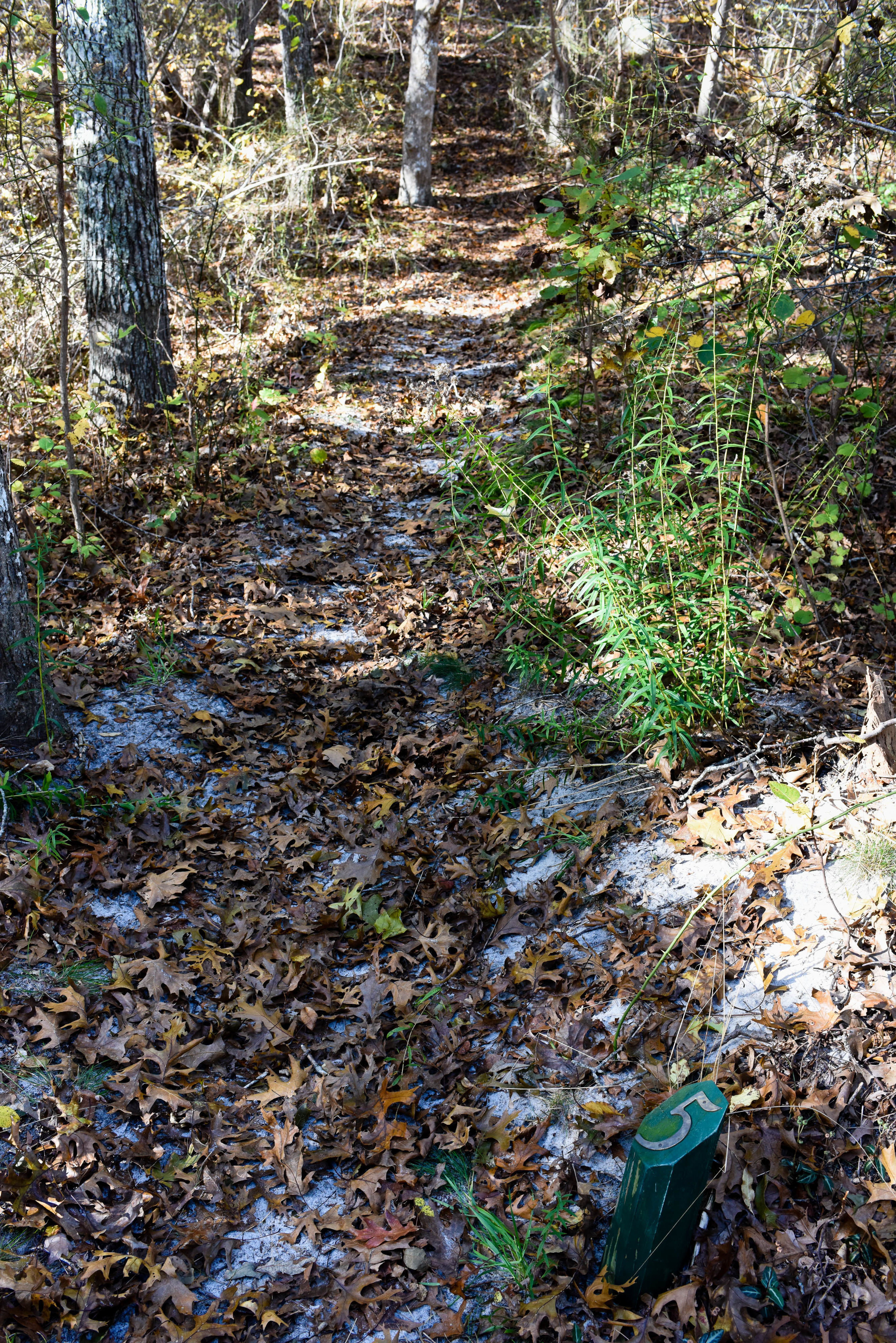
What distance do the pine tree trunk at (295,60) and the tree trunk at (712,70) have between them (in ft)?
15.0

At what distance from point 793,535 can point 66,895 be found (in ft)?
13.6

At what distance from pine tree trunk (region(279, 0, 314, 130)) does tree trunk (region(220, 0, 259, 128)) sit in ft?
1.82

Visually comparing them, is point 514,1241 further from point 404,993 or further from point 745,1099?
point 404,993

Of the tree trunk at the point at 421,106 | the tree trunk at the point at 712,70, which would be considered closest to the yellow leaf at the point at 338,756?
the tree trunk at the point at 712,70

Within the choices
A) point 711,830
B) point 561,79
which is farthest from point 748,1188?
point 561,79

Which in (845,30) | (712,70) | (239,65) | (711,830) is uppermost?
(239,65)

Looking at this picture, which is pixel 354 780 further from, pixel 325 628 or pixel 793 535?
pixel 793 535

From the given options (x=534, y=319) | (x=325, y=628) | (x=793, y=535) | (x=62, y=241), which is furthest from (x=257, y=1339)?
(x=534, y=319)

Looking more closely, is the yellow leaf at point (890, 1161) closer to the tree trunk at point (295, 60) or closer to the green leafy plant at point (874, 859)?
the green leafy plant at point (874, 859)

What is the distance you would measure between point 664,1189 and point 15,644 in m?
3.36

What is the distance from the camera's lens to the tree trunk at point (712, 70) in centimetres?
855

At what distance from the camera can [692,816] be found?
3.52 metres

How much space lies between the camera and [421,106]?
13.1m

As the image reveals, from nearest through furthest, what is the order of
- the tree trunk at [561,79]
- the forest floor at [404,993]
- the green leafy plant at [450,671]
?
the forest floor at [404,993] < the green leafy plant at [450,671] < the tree trunk at [561,79]
